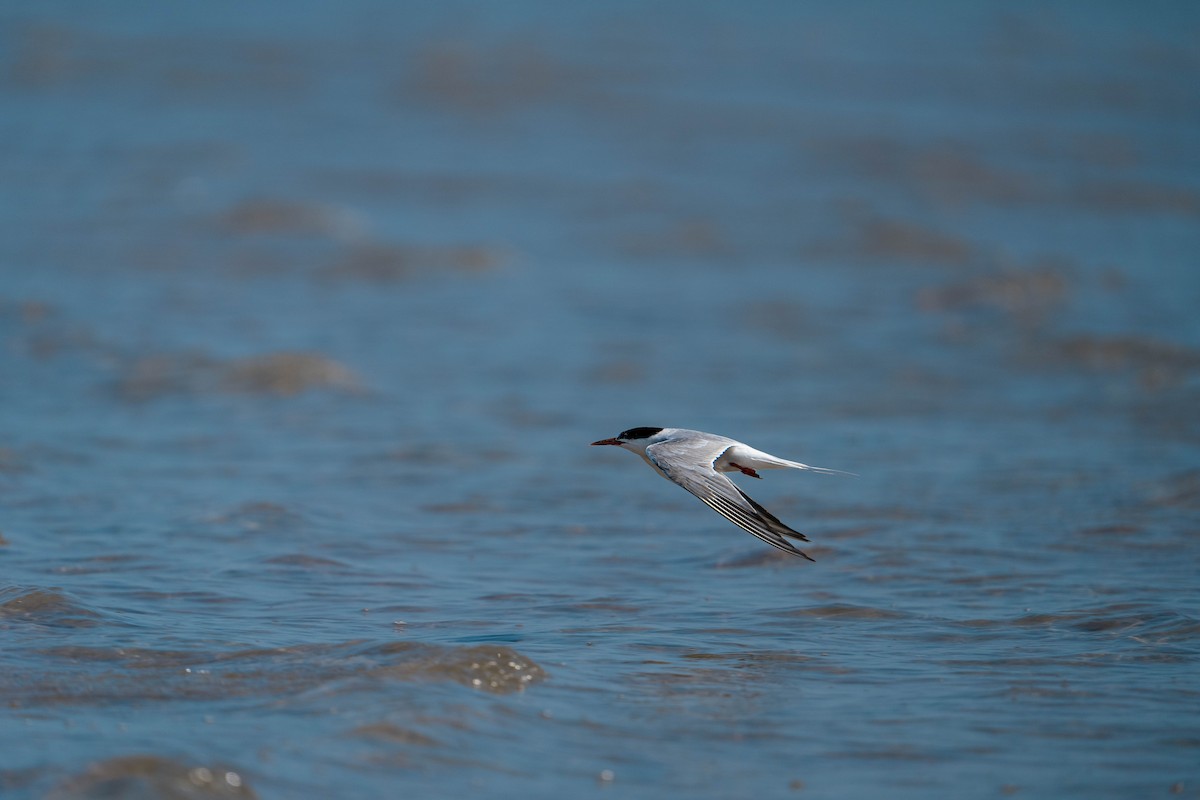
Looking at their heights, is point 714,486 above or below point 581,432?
above

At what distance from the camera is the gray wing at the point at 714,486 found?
4.83 m

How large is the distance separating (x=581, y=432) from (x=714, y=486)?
4063mm

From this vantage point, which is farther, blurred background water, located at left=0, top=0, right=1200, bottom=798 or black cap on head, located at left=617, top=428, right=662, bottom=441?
black cap on head, located at left=617, top=428, right=662, bottom=441

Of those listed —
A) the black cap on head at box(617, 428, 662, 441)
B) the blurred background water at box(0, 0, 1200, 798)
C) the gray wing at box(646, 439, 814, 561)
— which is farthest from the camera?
the black cap on head at box(617, 428, 662, 441)

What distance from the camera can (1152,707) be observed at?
15.4 ft

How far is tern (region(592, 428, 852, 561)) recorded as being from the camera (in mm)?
4848

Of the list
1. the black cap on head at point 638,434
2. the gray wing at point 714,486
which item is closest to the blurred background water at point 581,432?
the gray wing at point 714,486

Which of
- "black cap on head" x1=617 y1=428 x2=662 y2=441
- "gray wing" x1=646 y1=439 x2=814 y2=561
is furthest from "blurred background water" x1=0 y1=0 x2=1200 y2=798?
"black cap on head" x1=617 y1=428 x2=662 y2=441

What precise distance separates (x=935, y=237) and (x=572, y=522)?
30.5 ft

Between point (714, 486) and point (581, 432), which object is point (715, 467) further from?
point (581, 432)

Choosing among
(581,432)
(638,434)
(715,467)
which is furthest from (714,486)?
(581,432)

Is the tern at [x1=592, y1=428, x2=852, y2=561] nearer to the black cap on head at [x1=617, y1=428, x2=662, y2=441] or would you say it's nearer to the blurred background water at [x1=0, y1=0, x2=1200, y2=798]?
the black cap on head at [x1=617, y1=428, x2=662, y2=441]

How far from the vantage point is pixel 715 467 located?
5.80 m

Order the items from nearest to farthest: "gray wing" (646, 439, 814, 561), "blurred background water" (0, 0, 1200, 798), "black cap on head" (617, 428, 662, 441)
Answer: "blurred background water" (0, 0, 1200, 798) → "gray wing" (646, 439, 814, 561) → "black cap on head" (617, 428, 662, 441)
